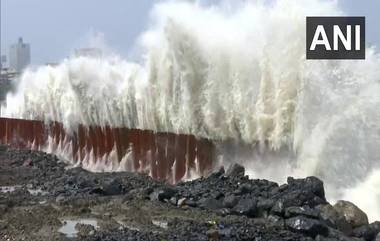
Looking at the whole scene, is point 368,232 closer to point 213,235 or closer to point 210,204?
point 213,235

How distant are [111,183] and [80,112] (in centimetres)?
1035

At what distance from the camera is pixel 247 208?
11.2 m

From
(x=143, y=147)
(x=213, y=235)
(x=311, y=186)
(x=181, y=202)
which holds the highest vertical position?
(x=143, y=147)

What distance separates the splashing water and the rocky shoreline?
1821mm

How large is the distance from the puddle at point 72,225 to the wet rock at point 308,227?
132 inches

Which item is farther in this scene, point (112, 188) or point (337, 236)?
point (112, 188)

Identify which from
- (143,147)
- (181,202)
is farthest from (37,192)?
(181,202)

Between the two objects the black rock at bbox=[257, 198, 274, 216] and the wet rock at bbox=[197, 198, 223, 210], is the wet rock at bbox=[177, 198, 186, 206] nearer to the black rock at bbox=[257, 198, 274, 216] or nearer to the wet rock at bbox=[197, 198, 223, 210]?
the wet rock at bbox=[197, 198, 223, 210]

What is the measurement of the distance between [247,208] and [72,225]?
314 cm

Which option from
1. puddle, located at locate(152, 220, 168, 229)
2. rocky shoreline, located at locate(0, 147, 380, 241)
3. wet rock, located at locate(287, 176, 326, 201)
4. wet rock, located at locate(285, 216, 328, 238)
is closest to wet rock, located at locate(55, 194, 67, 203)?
rocky shoreline, located at locate(0, 147, 380, 241)

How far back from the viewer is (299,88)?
15461 millimetres

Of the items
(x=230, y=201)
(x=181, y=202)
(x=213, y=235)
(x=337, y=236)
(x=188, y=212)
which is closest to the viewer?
(x=213, y=235)

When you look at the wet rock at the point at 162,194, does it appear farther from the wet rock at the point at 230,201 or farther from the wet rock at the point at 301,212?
the wet rock at the point at 301,212

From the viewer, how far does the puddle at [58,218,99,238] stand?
10.4 metres
